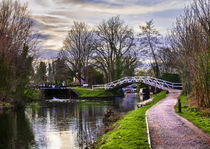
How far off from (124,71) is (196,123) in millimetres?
44337

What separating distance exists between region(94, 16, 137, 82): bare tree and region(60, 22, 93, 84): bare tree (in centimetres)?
400

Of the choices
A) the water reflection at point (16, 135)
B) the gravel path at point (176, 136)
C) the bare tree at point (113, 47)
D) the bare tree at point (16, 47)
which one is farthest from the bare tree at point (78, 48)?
the gravel path at point (176, 136)

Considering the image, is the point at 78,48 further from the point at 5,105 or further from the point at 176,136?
the point at 176,136

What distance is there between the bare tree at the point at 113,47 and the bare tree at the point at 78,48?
13.1 ft

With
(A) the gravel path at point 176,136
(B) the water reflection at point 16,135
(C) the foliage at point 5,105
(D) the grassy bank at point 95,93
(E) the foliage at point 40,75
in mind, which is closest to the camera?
(A) the gravel path at point 176,136

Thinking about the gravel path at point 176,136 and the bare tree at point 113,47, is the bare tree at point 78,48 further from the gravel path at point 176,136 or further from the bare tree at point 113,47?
the gravel path at point 176,136

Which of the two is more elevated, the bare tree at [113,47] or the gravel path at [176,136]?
the bare tree at [113,47]

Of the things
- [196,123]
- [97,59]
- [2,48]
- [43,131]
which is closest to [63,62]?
[97,59]

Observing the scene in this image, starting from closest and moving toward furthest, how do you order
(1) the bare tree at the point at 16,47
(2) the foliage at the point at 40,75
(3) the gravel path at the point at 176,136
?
1. (3) the gravel path at the point at 176,136
2. (1) the bare tree at the point at 16,47
3. (2) the foliage at the point at 40,75

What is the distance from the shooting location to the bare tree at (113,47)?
5312 centimetres

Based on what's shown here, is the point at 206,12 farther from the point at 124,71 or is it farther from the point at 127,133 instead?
the point at 124,71

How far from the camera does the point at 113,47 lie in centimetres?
5278

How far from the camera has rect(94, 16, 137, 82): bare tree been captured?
174 ft

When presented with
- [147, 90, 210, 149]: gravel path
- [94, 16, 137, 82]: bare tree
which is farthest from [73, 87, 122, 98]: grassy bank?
[147, 90, 210, 149]: gravel path
